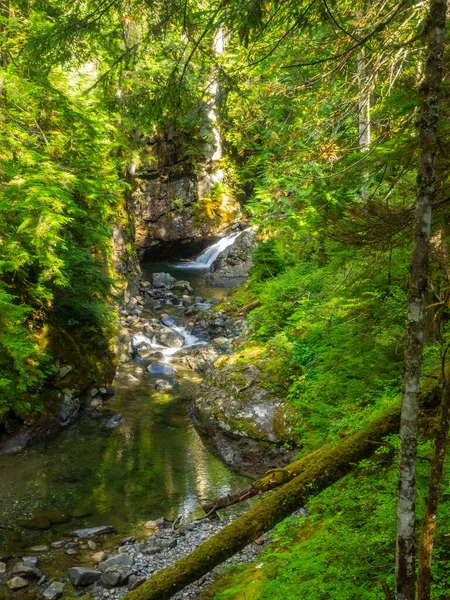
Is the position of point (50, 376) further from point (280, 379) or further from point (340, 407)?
point (340, 407)

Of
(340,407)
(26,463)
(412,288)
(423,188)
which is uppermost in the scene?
(423,188)

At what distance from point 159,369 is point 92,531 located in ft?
24.8

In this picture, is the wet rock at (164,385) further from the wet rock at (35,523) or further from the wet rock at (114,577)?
the wet rock at (114,577)

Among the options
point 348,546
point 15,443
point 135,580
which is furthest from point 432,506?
point 15,443

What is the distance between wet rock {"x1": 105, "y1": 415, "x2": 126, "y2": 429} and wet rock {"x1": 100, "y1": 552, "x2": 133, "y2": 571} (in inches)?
193

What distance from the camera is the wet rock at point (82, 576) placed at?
676 centimetres

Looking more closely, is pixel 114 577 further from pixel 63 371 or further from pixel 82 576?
pixel 63 371

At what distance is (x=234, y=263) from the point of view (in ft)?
89.8

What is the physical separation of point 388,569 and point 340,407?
2.83 metres

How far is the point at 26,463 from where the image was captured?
397 inches

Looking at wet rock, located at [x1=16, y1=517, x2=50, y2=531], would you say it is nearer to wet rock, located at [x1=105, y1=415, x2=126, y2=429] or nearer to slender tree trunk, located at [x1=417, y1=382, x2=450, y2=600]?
wet rock, located at [x1=105, y1=415, x2=126, y2=429]

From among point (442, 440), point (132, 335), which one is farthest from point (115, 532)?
point (132, 335)

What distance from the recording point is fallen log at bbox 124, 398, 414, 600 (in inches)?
145

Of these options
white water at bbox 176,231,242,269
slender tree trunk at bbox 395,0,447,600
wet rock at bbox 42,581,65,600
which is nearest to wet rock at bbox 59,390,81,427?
wet rock at bbox 42,581,65,600
